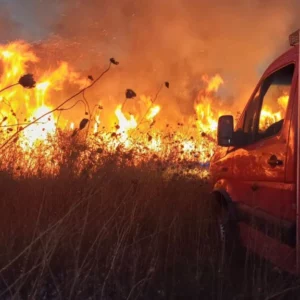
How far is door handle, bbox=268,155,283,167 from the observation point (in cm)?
295

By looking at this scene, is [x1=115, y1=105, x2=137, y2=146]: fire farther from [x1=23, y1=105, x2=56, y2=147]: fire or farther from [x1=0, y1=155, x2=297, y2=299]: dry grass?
[x1=23, y1=105, x2=56, y2=147]: fire

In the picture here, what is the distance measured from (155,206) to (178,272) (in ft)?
6.17

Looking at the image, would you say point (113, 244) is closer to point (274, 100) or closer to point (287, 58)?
point (274, 100)

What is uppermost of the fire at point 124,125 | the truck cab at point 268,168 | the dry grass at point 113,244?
the fire at point 124,125

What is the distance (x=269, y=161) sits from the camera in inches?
123

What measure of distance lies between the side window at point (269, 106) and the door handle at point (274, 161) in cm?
31

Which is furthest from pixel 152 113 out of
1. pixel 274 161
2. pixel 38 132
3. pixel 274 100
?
pixel 274 161

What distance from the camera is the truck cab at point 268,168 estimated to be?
2801 millimetres

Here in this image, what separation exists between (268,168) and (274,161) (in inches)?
5.7

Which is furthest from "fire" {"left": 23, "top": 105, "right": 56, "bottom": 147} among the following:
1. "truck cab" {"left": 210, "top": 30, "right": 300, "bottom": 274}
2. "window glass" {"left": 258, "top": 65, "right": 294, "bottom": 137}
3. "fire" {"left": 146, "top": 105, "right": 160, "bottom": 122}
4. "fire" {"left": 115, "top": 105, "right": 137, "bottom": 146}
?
"window glass" {"left": 258, "top": 65, "right": 294, "bottom": 137}

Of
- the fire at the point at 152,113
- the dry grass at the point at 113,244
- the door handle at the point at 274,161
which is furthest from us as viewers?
the fire at the point at 152,113

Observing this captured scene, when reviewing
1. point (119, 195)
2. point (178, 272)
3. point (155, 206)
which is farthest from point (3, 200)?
point (178, 272)

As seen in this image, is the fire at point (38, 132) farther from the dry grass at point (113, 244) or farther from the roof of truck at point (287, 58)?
the roof of truck at point (287, 58)

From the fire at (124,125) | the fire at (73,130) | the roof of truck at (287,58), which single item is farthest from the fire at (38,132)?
the roof of truck at (287,58)
